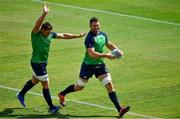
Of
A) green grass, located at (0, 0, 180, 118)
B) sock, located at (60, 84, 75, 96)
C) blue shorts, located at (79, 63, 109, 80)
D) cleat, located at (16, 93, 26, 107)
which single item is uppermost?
blue shorts, located at (79, 63, 109, 80)

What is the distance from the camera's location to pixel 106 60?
27.5 m

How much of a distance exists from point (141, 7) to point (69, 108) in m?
16.0

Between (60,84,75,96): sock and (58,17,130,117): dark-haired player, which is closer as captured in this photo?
(58,17,130,117): dark-haired player

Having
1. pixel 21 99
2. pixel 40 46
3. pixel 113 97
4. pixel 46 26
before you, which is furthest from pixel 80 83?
pixel 46 26

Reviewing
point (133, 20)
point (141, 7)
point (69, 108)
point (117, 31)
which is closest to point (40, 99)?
point (69, 108)

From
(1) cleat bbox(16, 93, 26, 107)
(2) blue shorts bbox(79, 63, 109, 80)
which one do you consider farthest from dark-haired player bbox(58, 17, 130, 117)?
(1) cleat bbox(16, 93, 26, 107)

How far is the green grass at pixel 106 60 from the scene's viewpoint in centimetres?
2148

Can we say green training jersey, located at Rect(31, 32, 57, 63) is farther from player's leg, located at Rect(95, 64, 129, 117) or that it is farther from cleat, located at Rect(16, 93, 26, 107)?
player's leg, located at Rect(95, 64, 129, 117)

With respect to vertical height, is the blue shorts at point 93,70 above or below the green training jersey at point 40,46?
below

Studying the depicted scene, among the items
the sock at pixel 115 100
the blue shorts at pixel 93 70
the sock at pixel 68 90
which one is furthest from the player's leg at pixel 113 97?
the sock at pixel 68 90

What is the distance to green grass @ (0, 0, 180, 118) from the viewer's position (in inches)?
846

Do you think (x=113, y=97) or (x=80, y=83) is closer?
(x=113, y=97)

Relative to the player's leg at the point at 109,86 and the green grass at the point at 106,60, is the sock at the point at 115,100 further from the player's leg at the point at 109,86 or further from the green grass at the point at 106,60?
the green grass at the point at 106,60

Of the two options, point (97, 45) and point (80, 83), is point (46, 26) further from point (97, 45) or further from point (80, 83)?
point (80, 83)
